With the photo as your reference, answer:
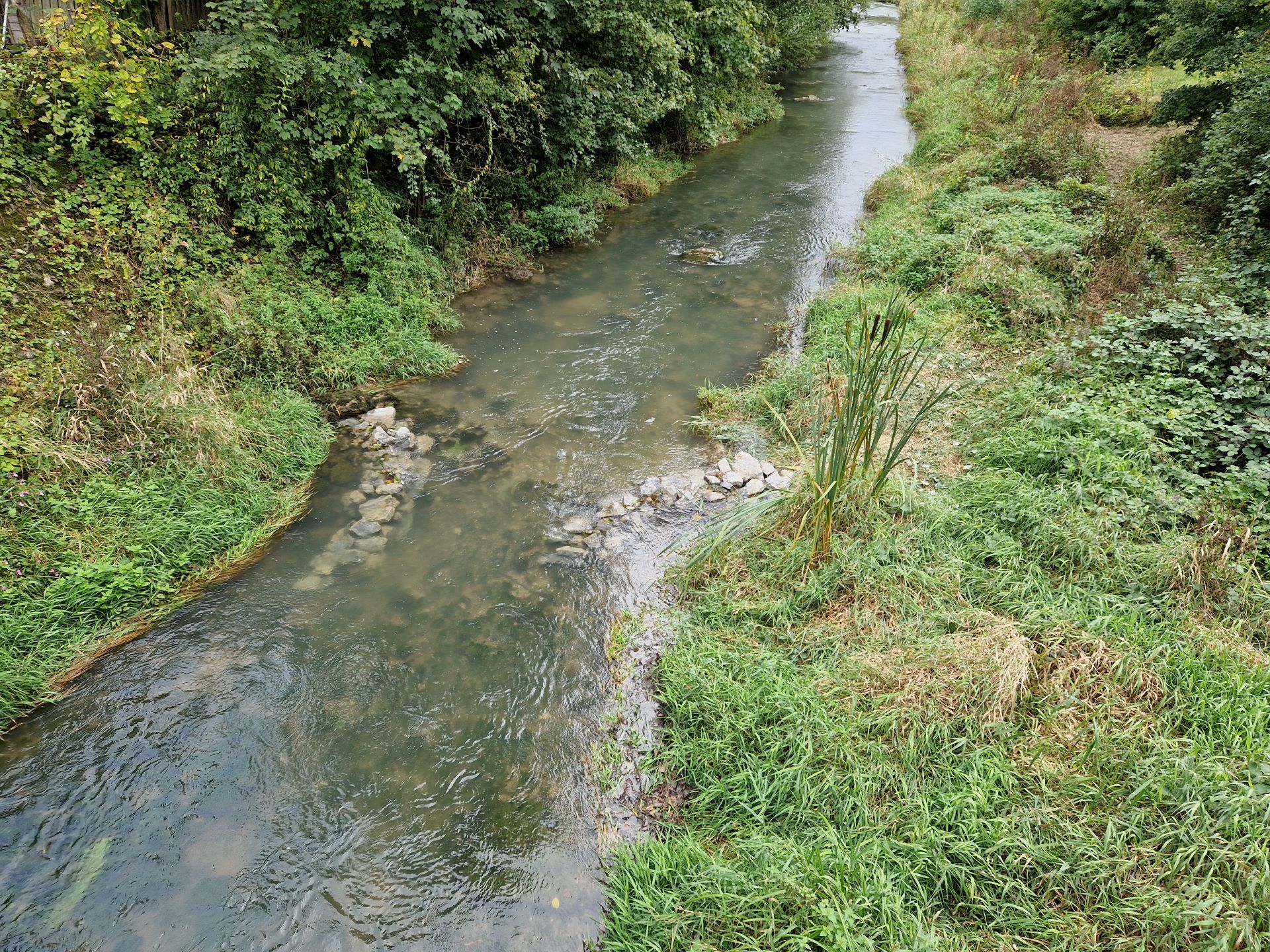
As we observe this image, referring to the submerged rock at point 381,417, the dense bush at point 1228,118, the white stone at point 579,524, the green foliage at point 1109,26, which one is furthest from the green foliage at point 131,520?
the green foliage at point 1109,26

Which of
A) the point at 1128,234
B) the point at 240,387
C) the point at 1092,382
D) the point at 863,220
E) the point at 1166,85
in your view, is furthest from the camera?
the point at 1166,85

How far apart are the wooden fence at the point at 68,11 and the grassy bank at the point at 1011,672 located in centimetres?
694

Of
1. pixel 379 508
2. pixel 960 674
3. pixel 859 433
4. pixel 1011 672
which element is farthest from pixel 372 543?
pixel 1011 672

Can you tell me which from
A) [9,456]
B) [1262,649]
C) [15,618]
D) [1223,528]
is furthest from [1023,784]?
[9,456]

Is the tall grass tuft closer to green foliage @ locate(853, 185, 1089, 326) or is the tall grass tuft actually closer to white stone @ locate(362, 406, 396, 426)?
green foliage @ locate(853, 185, 1089, 326)

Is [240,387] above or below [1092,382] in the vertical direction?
above

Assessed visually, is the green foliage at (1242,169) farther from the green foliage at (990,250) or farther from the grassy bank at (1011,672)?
the green foliage at (990,250)

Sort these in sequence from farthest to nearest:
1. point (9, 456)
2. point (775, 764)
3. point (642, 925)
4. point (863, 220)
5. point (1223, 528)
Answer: point (863, 220) < point (9, 456) < point (1223, 528) < point (775, 764) < point (642, 925)

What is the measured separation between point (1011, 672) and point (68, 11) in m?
9.49

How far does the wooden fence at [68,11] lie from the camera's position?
18.8 feet

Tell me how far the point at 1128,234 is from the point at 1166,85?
9202 mm

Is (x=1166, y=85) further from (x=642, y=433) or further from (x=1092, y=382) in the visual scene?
(x=642, y=433)

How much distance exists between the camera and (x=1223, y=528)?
4.02 meters

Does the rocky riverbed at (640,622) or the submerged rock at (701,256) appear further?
the submerged rock at (701,256)
